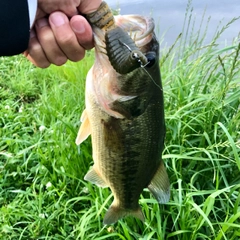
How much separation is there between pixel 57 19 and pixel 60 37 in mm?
69

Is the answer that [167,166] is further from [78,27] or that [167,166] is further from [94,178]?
[78,27]

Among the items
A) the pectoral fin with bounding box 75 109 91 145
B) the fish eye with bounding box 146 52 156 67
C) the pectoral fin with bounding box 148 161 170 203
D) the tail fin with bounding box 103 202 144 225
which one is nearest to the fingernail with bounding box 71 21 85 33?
the fish eye with bounding box 146 52 156 67

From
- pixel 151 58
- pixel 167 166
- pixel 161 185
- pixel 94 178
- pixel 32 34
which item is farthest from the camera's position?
pixel 167 166

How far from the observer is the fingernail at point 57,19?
5.57 ft

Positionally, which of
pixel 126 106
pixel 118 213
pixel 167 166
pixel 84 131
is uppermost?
pixel 126 106

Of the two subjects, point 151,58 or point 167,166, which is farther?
point 167,166

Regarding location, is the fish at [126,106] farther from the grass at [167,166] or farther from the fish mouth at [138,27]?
the grass at [167,166]

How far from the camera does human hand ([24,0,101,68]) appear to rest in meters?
1.69

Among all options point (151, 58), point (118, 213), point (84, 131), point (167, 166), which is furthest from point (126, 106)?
point (167, 166)

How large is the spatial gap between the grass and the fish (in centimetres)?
59

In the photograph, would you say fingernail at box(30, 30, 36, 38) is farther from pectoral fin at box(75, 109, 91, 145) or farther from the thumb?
pectoral fin at box(75, 109, 91, 145)

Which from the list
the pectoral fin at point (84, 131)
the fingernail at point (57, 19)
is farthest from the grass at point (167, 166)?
the fingernail at point (57, 19)

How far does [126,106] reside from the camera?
175 cm

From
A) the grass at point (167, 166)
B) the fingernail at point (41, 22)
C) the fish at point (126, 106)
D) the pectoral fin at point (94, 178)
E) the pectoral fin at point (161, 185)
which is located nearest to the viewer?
the fish at point (126, 106)
